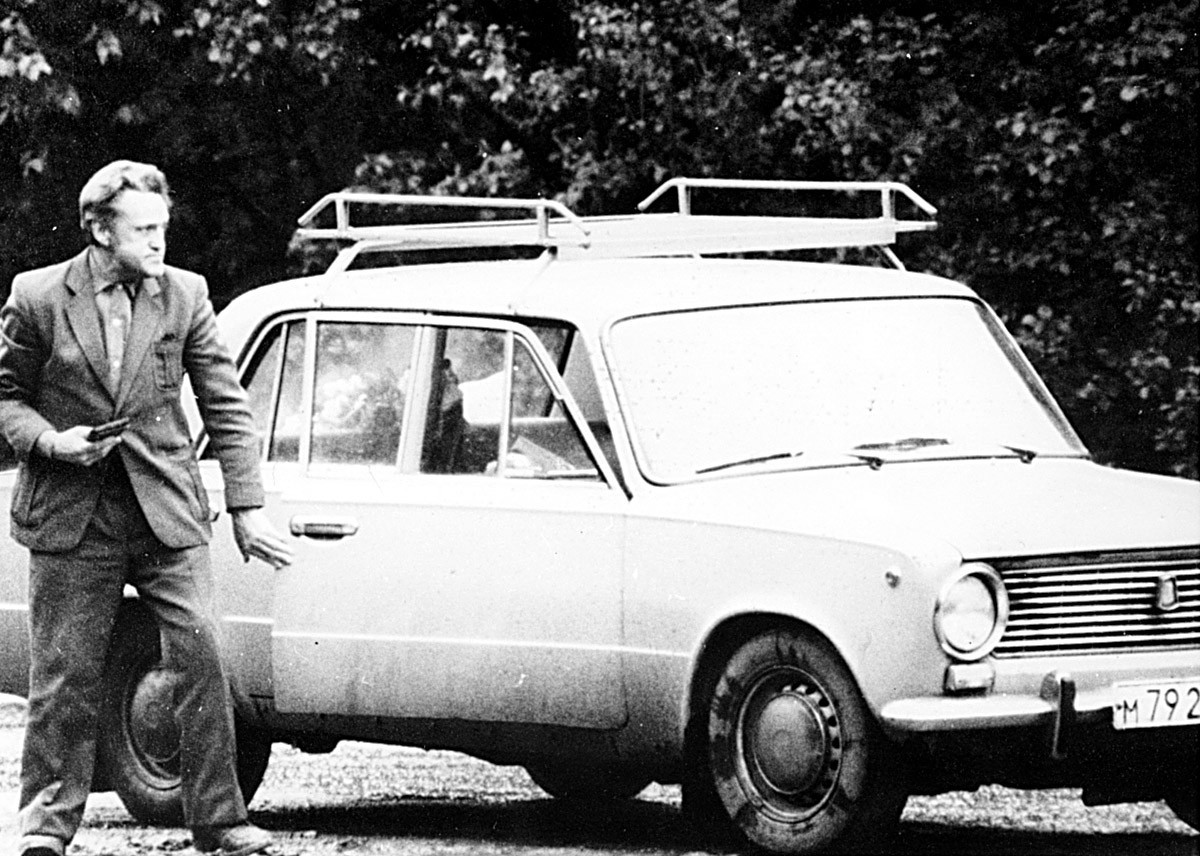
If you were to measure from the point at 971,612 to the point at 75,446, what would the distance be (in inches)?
92.1

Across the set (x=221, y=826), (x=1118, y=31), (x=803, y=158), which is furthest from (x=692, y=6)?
(x=221, y=826)

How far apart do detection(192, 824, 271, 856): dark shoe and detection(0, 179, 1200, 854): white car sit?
2.92 ft

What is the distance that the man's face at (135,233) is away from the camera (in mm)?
8281

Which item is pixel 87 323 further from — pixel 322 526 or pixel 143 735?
pixel 143 735

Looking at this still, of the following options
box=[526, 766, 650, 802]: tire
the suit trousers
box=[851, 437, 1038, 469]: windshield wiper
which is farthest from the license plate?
box=[526, 766, 650, 802]: tire

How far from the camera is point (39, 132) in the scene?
18.4 m

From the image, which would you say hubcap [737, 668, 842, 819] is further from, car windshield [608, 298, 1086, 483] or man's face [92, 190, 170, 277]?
man's face [92, 190, 170, 277]

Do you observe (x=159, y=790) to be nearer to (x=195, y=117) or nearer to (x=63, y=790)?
(x=63, y=790)

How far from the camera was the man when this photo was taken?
827 cm

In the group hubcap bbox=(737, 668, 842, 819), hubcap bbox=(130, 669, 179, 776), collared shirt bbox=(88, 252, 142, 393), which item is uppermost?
collared shirt bbox=(88, 252, 142, 393)

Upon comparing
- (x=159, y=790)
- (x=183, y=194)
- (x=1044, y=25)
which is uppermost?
(x=1044, y=25)

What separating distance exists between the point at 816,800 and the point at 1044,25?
1060 cm

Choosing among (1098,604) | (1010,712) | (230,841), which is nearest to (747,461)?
(1098,604)

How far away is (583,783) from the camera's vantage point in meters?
10.4
